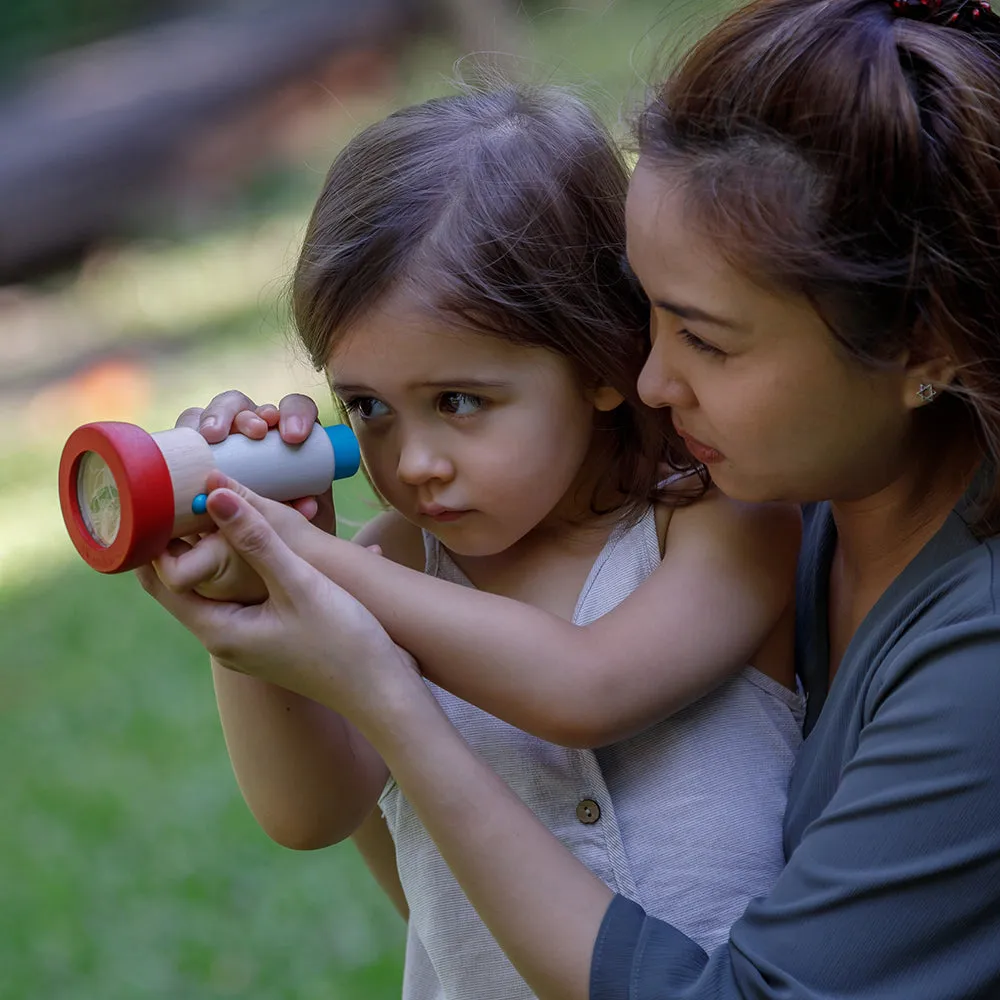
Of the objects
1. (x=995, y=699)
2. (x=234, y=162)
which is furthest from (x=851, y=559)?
(x=234, y=162)

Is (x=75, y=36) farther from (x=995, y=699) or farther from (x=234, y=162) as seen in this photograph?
(x=995, y=699)

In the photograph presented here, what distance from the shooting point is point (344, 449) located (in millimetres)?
1869

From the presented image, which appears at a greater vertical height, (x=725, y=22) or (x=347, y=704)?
(x=725, y=22)

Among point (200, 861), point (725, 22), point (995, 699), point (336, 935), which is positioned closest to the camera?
point (995, 699)

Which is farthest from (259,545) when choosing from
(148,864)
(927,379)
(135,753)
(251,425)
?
(135,753)

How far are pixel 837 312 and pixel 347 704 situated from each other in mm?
744

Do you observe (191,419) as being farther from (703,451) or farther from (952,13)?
(952,13)

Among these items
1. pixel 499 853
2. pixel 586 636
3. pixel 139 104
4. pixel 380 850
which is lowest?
pixel 139 104

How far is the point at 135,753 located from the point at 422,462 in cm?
269

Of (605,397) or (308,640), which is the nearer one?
(308,640)

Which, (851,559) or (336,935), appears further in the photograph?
(336,935)

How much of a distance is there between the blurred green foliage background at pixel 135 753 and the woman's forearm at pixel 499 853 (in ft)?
2.57

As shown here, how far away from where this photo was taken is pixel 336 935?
3.60 meters

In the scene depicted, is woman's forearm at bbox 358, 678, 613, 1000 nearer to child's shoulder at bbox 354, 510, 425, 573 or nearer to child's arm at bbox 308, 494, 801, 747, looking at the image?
child's arm at bbox 308, 494, 801, 747
